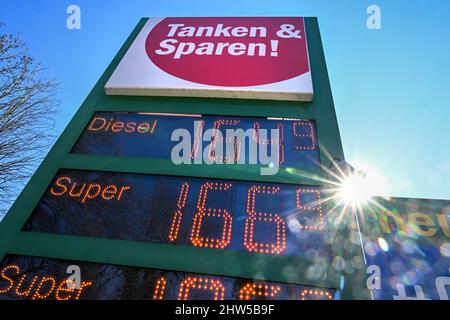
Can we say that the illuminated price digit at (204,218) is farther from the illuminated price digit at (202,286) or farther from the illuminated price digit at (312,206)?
the illuminated price digit at (312,206)

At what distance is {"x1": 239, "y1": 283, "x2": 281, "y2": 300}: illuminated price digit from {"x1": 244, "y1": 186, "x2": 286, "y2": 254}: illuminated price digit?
339 millimetres

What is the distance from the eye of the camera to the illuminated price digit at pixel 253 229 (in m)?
3.16

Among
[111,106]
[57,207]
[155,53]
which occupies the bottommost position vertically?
[57,207]

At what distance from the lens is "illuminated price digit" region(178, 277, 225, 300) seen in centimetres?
289

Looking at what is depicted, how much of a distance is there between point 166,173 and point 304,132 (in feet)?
6.45

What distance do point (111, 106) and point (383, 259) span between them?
4.43m

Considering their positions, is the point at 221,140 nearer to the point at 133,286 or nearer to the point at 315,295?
the point at 133,286

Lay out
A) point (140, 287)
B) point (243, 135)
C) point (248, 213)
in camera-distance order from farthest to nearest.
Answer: point (243, 135) < point (248, 213) < point (140, 287)

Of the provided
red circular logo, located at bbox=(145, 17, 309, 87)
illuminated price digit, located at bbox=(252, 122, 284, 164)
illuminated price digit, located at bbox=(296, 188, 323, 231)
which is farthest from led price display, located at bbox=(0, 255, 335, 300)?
red circular logo, located at bbox=(145, 17, 309, 87)

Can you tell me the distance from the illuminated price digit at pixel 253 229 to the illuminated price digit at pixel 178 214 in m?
0.74

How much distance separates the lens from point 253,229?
327cm

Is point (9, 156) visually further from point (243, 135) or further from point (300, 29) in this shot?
point (300, 29)

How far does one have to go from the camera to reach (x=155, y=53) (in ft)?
18.5

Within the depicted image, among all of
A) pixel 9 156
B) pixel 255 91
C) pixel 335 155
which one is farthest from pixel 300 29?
pixel 9 156
